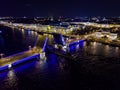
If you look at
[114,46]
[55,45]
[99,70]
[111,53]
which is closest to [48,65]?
[99,70]

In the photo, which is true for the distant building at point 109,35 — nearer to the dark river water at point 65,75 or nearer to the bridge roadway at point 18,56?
the dark river water at point 65,75

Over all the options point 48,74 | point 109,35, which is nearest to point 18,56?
point 48,74

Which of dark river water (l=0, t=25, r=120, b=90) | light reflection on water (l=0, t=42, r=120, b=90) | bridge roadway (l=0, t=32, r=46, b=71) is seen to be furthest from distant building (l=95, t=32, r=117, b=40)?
bridge roadway (l=0, t=32, r=46, b=71)

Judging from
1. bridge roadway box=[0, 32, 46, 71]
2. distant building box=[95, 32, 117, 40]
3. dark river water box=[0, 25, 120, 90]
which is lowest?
dark river water box=[0, 25, 120, 90]

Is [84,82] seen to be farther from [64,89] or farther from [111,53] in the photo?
[111,53]

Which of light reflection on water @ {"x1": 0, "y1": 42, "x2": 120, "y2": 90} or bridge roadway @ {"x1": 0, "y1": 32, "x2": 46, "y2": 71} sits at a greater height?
bridge roadway @ {"x1": 0, "y1": 32, "x2": 46, "y2": 71}

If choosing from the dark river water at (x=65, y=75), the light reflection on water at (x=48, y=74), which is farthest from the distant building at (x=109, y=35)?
the light reflection on water at (x=48, y=74)

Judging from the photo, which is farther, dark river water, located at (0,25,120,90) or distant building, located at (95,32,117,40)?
distant building, located at (95,32,117,40)

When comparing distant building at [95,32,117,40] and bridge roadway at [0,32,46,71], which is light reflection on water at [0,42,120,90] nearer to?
bridge roadway at [0,32,46,71]

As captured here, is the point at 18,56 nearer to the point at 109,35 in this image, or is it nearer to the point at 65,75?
the point at 65,75

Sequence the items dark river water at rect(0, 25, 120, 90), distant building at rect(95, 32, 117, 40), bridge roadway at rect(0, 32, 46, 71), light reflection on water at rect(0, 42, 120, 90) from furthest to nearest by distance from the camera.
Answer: distant building at rect(95, 32, 117, 40)
bridge roadway at rect(0, 32, 46, 71)
light reflection on water at rect(0, 42, 120, 90)
dark river water at rect(0, 25, 120, 90)

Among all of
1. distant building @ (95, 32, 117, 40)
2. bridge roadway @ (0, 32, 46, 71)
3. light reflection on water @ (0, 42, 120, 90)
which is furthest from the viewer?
distant building @ (95, 32, 117, 40)
